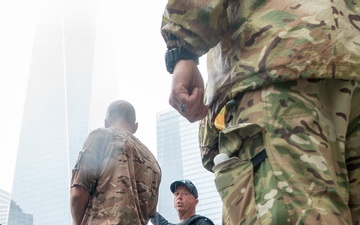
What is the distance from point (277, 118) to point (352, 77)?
5.4 inches

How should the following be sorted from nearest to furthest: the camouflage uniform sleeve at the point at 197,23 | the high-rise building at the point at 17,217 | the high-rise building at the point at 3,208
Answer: the camouflage uniform sleeve at the point at 197,23 → the high-rise building at the point at 17,217 → the high-rise building at the point at 3,208

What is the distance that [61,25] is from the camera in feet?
31.0

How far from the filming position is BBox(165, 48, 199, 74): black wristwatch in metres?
Result: 0.82

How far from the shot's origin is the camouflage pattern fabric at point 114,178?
5.54 feet

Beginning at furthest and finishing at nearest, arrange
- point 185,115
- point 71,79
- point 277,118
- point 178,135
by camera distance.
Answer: point 71,79
point 178,135
point 185,115
point 277,118

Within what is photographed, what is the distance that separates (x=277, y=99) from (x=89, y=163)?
118cm

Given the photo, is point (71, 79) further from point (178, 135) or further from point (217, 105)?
point (217, 105)

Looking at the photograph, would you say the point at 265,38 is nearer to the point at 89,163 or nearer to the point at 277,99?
the point at 277,99

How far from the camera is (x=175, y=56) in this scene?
83 cm

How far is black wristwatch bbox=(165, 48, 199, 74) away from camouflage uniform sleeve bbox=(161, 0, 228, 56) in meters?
0.01

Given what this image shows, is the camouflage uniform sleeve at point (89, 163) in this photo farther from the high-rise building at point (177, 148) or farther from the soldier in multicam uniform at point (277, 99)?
the high-rise building at point (177, 148)

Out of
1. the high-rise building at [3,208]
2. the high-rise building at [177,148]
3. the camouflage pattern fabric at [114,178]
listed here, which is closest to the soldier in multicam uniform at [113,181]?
the camouflage pattern fabric at [114,178]

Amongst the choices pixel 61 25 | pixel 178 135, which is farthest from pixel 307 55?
pixel 61 25

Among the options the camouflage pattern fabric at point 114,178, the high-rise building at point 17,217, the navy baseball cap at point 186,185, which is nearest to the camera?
the camouflage pattern fabric at point 114,178
